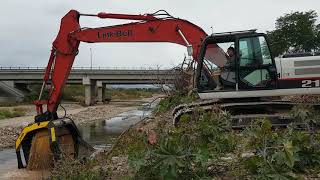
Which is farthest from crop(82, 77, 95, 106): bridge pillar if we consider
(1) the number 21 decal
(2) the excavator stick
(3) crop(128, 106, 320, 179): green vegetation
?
(3) crop(128, 106, 320, 179): green vegetation

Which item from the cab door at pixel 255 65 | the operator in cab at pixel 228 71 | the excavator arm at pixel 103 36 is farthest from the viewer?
the excavator arm at pixel 103 36

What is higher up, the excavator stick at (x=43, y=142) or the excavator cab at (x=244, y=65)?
the excavator cab at (x=244, y=65)

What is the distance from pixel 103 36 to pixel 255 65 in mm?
4704

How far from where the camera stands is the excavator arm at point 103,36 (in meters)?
13.1

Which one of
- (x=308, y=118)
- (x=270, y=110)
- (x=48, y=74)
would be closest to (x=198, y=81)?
(x=270, y=110)

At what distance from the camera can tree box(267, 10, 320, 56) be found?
34706 millimetres

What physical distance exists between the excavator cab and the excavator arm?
1.18m

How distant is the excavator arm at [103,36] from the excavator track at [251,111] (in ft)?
5.76

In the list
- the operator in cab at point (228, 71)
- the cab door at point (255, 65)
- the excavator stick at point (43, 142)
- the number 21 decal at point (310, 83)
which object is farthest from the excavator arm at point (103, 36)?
the number 21 decal at point (310, 83)

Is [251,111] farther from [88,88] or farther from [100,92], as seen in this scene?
[100,92]

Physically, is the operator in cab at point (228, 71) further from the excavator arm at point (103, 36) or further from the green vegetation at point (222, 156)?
the green vegetation at point (222, 156)

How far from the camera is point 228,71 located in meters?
11.6

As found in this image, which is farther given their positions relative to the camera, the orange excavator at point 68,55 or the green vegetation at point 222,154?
the orange excavator at point 68,55

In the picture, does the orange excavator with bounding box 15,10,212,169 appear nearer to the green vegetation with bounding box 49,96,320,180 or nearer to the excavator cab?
the excavator cab
